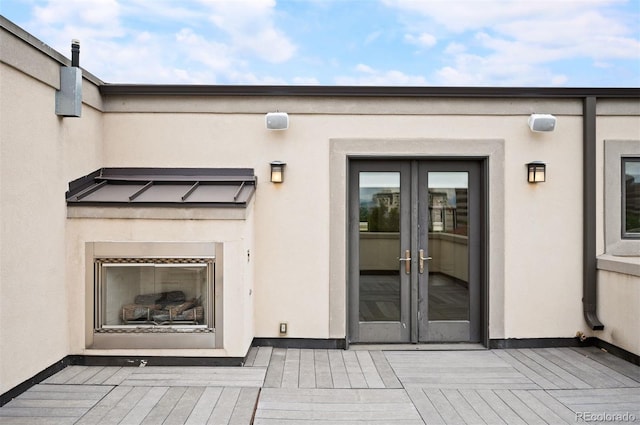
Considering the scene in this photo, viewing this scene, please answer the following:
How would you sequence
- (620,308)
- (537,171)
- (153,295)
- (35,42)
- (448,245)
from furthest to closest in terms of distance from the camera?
(448,245)
(537,171)
(620,308)
(153,295)
(35,42)

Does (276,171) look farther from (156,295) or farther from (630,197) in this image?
(630,197)

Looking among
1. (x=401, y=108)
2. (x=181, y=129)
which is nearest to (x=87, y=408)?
(x=181, y=129)

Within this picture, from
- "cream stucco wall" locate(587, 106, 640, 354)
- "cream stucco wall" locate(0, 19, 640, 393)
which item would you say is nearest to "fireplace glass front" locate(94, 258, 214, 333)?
"cream stucco wall" locate(0, 19, 640, 393)

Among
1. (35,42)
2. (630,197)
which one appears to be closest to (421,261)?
(630,197)

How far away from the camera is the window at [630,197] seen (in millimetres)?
4957

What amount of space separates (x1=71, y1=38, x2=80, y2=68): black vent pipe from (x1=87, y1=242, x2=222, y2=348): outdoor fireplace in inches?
66.8

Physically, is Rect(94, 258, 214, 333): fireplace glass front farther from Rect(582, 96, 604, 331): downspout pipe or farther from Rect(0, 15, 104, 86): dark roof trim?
Rect(582, 96, 604, 331): downspout pipe

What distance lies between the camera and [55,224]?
3.92 meters

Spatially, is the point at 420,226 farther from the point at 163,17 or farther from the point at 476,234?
the point at 163,17

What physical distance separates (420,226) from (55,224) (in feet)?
12.0

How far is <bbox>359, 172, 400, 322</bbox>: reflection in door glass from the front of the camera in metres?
4.96

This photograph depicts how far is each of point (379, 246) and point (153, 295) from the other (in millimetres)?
2442

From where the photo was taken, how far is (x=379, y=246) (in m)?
4.98

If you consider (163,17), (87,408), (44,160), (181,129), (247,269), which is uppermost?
(163,17)
